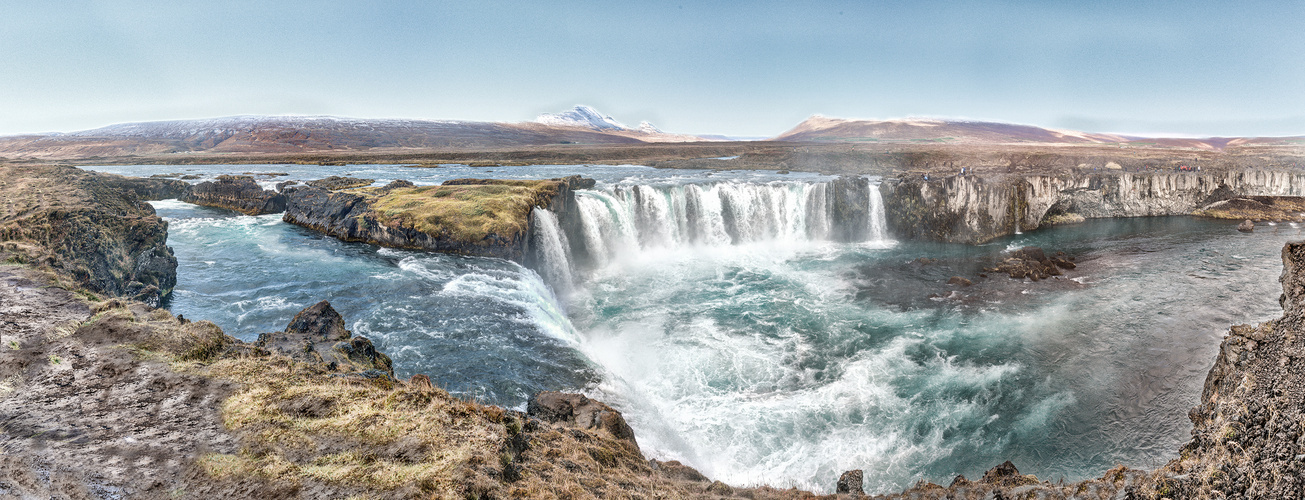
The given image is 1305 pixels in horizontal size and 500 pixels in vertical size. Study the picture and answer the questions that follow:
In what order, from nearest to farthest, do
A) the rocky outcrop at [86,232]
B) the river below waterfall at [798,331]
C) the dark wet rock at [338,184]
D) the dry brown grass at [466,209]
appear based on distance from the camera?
the river below waterfall at [798,331], the rocky outcrop at [86,232], the dry brown grass at [466,209], the dark wet rock at [338,184]

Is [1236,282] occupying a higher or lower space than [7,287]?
lower

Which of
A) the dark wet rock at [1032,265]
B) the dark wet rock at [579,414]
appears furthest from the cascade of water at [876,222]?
the dark wet rock at [579,414]

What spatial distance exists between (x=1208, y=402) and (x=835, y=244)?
104 ft

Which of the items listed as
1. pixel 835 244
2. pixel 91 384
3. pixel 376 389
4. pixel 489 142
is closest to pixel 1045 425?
pixel 376 389

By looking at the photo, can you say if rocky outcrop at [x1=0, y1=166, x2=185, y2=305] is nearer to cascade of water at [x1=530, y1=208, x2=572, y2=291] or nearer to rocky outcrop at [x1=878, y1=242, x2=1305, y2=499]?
cascade of water at [x1=530, y1=208, x2=572, y2=291]

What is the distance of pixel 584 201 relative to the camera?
3347 centimetres

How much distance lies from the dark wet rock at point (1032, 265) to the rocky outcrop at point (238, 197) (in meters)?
53.5

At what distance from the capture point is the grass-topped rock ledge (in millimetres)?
27125

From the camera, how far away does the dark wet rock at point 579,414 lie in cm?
1009

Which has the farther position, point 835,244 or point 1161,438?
point 835,244

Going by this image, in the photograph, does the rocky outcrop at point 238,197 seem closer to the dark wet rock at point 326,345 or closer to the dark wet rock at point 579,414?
the dark wet rock at point 326,345

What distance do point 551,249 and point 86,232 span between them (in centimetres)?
1813

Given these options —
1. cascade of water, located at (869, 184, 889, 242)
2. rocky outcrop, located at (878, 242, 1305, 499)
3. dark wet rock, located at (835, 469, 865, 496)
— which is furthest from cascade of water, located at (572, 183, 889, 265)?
rocky outcrop, located at (878, 242, 1305, 499)

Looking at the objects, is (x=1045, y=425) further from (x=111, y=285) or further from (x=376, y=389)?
(x=111, y=285)
